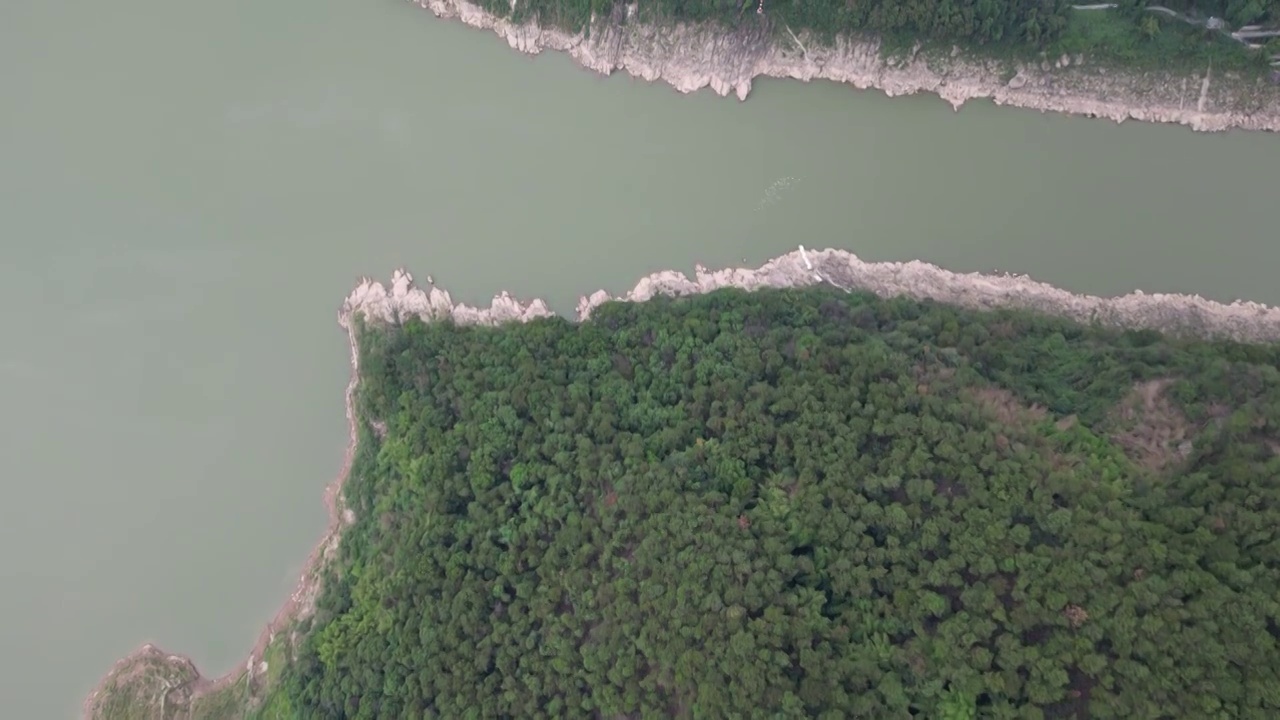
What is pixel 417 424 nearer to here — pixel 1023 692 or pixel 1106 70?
pixel 1023 692

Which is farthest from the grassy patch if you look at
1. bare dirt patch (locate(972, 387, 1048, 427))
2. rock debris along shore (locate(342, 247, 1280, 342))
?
bare dirt patch (locate(972, 387, 1048, 427))

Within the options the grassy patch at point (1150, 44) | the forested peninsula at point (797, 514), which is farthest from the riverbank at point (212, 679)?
the grassy patch at point (1150, 44)

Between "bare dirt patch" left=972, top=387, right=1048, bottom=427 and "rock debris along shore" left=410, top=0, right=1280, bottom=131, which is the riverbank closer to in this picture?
"rock debris along shore" left=410, top=0, right=1280, bottom=131

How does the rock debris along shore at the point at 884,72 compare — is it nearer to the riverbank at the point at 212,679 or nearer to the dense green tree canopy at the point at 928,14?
the dense green tree canopy at the point at 928,14

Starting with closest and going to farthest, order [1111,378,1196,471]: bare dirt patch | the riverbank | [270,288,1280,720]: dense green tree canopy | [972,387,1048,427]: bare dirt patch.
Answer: [270,288,1280,720]: dense green tree canopy, [1111,378,1196,471]: bare dirt patch, [972,387,1048,427]: bare dirt patch, the riverbank

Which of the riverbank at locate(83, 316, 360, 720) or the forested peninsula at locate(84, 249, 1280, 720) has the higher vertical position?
the forested peninsula at locate(84, 249, 1280, 720)

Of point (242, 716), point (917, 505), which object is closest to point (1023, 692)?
point (917, 505)
